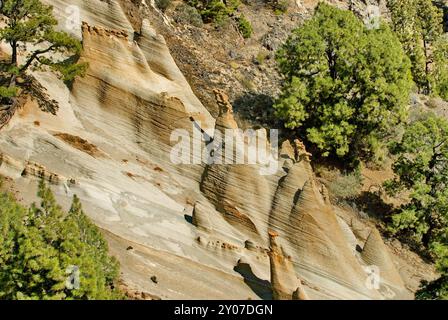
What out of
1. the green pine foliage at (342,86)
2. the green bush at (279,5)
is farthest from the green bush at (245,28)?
the green pine foliage at (342,86)

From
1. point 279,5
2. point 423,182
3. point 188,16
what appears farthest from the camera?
point 279,5

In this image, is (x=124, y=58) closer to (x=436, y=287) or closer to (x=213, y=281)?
Answer: (x=213, y=281)

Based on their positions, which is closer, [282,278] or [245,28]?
[282,278]

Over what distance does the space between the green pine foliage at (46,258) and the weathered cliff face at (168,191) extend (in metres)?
3.18

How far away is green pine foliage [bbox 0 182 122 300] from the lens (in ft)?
68.1

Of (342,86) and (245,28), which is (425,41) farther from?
(342,86)

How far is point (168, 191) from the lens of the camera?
3134 cm

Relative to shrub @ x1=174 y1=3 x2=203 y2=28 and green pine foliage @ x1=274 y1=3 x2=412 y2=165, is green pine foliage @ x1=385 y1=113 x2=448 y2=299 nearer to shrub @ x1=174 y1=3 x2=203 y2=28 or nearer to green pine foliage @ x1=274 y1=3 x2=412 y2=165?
green pine foliage @ x1=274 y1=3 x2=412 y2=165

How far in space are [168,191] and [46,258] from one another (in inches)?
440

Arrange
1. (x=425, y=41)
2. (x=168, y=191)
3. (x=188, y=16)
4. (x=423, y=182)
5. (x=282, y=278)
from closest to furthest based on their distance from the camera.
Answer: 1. (x=282, y=278)
2. (x=168, y=191)
3. (x=423, y=182)
4. (x=188, y=16)
5. (x=425, y=41)

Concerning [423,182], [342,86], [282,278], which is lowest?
[282,278]

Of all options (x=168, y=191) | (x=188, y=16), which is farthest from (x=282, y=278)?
(x=188, y=16)

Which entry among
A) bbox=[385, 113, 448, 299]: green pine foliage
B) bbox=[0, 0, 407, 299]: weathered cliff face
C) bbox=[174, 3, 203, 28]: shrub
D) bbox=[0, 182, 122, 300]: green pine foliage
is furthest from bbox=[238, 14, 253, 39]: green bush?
bbox=[0, 182, 122, 300]: green pine foliage
